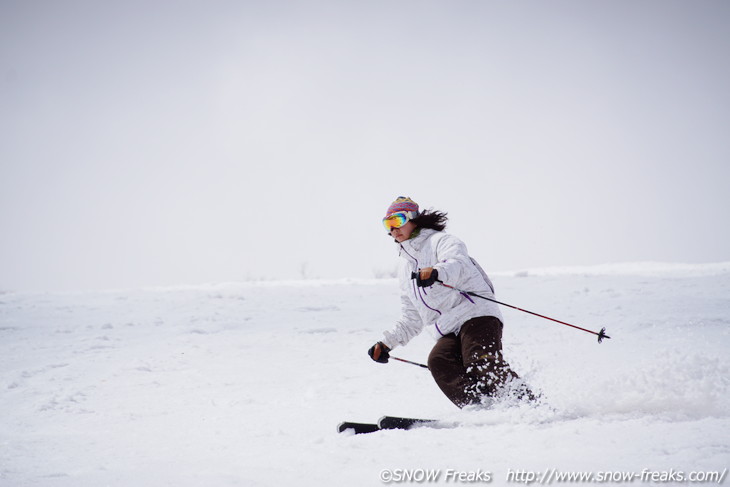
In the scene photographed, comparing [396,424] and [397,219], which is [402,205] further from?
[396,424]

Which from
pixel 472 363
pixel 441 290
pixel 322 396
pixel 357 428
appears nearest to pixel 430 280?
pixel 441 290

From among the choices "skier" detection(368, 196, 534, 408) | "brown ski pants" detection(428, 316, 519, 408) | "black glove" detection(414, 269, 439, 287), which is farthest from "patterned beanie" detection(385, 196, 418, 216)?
"brown ski pants" detection(428, 316, 519, 408)

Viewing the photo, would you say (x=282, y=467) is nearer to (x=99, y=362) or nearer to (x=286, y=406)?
(x=286, y=406)

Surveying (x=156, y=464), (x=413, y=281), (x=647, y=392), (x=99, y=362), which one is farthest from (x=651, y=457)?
(x=99, y=362)

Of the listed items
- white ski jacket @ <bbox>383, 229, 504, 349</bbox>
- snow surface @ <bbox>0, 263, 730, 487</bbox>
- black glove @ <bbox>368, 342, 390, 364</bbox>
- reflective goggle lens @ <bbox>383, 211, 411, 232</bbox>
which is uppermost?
reflective goggle lens @ <bbox>383, 211, 411, 232</bbox>

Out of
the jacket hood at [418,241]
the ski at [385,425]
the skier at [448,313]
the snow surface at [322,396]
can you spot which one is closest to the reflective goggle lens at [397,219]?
the skier at [448,313]

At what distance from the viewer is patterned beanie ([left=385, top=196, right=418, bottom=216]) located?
355 cm

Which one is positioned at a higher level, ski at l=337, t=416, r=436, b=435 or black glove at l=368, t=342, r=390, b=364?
black glove at l=368, t=342, r=390, b=364

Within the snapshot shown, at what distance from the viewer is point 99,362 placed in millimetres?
5930

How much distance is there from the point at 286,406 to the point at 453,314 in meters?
1.71

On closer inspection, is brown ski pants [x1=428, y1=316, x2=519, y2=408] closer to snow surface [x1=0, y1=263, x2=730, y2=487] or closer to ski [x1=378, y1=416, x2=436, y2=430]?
snow surface [x1=0, y1=263, x2=730, y2=487]

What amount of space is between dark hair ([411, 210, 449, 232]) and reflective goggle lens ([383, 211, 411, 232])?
9cm

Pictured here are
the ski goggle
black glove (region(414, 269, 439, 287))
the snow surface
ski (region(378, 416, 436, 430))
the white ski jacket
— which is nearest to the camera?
the snow surface

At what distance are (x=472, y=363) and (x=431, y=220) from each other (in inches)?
43.5
